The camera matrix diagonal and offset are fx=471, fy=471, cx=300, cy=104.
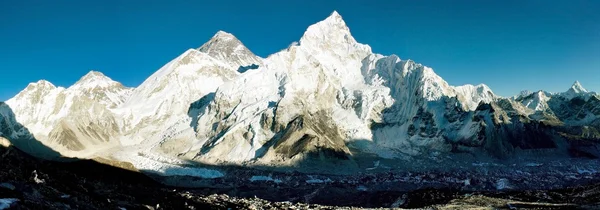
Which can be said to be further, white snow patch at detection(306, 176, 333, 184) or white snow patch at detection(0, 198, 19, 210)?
white snow patch at detection(306, 176, 333, 184)

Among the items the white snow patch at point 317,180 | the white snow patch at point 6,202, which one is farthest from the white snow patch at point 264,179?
the white snow patch at point 6,202

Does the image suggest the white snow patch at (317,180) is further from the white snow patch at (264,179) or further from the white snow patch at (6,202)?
the white snow patch at (6,202)

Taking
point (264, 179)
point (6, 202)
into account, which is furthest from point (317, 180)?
point (6, 202)

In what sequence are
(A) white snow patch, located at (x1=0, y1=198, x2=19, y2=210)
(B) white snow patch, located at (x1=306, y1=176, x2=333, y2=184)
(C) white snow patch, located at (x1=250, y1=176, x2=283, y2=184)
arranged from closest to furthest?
(A) white snow patch, located at (x1=0, y1=198, x2=19, y2=210)
(B) white snow patch, located at (x1=306, y1=176, x2=333, y2=184)
(C) white snow patch, located at (x1=250, y1=176, x2=283, y2=184)

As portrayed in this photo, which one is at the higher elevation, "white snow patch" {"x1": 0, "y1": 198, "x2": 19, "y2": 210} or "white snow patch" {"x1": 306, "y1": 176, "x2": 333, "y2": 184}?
"white snow patch" {"x1": 306, "y1": 176, "x2": 333, "y2": 184}

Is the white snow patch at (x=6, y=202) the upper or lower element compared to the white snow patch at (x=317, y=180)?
lower

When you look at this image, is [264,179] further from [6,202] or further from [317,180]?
[6,202]

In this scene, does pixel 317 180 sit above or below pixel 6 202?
above

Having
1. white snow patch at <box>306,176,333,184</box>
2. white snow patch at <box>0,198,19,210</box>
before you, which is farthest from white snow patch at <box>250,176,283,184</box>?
white snow patch at <box>0,198,19,210</box>

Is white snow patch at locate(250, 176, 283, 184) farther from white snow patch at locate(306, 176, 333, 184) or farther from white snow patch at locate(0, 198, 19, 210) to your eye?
white snow patch at locate(0, 198, 19, 210)

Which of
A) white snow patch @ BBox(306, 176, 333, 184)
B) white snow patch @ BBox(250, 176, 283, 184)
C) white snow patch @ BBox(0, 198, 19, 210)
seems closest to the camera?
white snow patch @ BBox(0, 198, 19, 210)

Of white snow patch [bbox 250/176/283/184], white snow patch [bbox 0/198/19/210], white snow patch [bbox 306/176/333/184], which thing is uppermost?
white snow patch [bbox 250/176/283/184]

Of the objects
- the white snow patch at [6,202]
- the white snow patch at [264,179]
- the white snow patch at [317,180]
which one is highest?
the white snow patch at [264,179]

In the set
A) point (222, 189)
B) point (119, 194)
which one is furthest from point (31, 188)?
point (222, 189)
